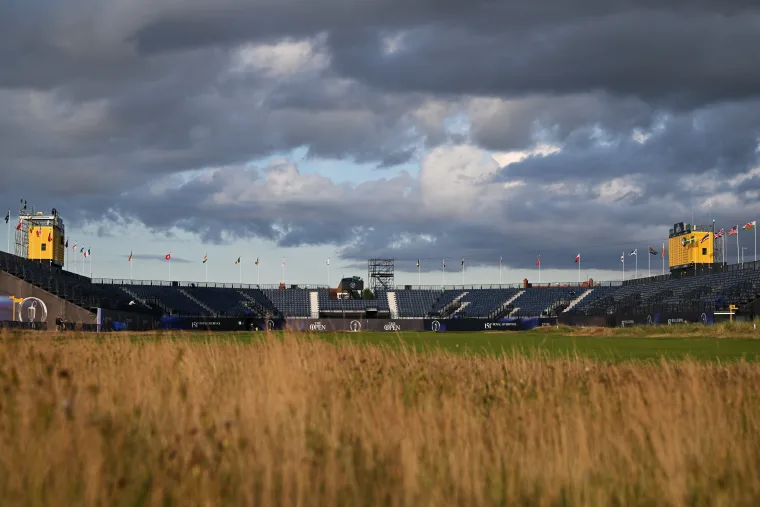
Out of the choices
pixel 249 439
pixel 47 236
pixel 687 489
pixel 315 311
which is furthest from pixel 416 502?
pixel 315 311

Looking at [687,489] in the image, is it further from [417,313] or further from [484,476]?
[417,313]

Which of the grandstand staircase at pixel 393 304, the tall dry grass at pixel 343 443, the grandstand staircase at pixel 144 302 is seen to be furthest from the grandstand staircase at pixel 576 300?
the tall dry grass at pixel 343 443

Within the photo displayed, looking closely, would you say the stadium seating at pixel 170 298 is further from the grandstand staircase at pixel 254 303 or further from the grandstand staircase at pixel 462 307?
the grandstand staircase at pixel 462 307

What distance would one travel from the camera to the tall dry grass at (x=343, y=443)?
23.7 feet

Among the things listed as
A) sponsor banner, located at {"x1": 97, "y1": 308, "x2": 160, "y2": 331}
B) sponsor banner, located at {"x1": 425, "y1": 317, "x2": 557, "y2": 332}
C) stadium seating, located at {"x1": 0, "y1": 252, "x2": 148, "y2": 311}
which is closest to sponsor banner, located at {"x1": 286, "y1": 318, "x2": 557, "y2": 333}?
sponsor banner, located at {"x1": 425, "y1": 317, "x2": 557, "y2": 332}

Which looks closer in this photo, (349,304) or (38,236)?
(38,236)

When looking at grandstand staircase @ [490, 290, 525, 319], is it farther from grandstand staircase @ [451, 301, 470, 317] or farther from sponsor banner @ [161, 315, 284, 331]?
sponsor banner @ [161, 315, 284, 331]

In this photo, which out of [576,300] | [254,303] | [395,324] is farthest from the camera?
[254,303]

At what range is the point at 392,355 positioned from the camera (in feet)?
56.6

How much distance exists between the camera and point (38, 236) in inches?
4033

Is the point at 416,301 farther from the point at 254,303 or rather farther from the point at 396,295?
the point at 254,303

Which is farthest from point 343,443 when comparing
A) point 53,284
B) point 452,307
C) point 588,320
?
point 452,307

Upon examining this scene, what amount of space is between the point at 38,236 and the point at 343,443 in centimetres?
10396

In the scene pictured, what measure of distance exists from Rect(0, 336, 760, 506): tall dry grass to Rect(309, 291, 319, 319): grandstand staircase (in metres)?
111
